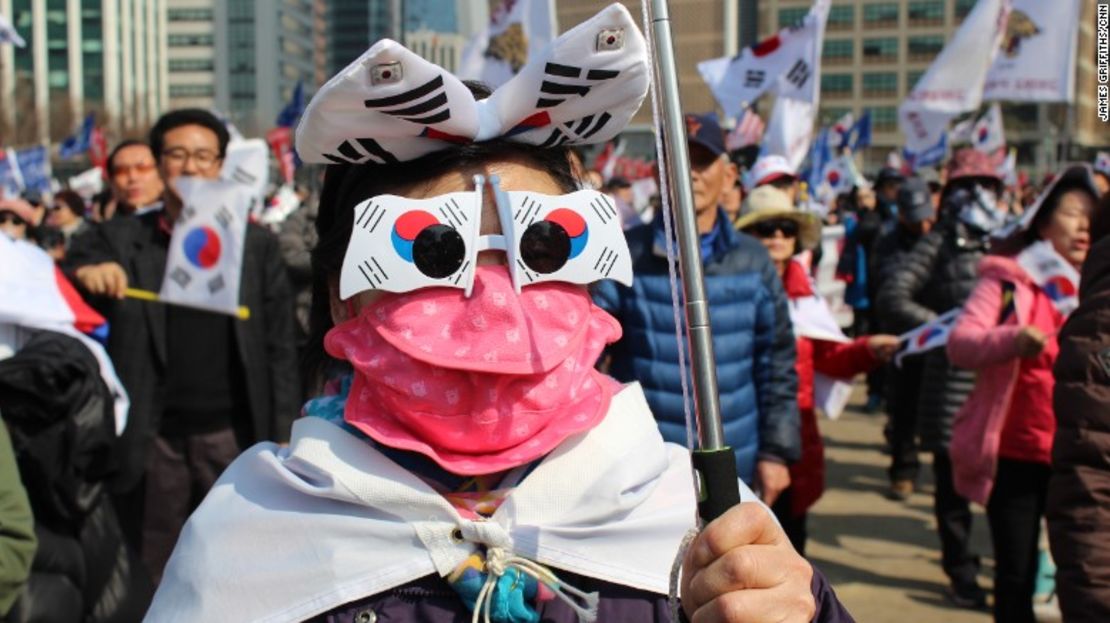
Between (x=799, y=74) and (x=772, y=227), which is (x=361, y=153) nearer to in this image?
(x=772, y=227)

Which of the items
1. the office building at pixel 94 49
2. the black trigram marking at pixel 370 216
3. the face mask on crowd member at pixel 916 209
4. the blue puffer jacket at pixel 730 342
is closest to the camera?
the black trigram marking at pixel 370 216

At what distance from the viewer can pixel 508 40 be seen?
29.2ft

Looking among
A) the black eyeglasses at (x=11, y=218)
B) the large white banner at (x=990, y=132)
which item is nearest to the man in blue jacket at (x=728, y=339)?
the black eyeglasses at (x=11, y=218)

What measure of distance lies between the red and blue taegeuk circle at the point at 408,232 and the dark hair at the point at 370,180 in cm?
11

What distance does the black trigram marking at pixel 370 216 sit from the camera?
166 centimetres

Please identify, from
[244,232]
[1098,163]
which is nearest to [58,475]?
[244,232]

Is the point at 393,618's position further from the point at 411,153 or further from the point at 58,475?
the point at 58,475

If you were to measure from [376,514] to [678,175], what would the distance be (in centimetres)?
68

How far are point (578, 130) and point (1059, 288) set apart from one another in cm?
339

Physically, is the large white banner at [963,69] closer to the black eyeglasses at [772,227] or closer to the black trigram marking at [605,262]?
the black eyeglasses at [772,227]

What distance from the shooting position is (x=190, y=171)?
16.1ft

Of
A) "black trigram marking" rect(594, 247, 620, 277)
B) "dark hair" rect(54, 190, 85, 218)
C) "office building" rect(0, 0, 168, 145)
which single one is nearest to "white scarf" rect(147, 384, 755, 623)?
"black trigram marking" rect(594, 247, 620, 277)

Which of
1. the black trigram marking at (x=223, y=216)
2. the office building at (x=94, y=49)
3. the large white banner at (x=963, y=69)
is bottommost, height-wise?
the black trigram marking at (x=223, y=216)

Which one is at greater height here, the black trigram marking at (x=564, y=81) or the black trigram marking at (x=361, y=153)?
the black trigram marking at (x=564, y=81)
